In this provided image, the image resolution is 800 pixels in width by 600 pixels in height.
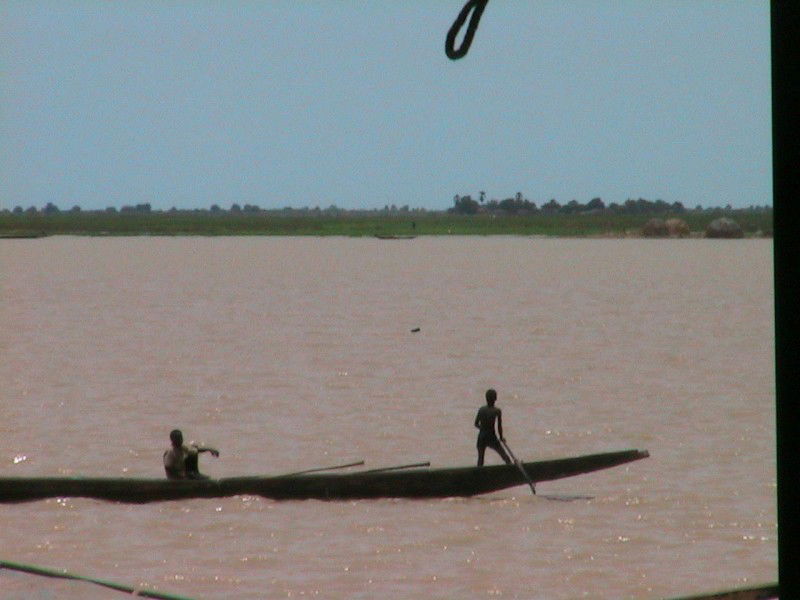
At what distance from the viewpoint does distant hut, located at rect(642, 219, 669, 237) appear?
17488cm

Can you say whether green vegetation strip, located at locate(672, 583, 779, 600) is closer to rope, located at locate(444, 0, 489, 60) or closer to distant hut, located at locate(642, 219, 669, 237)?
rope, located at locate(444, 0, 489, 60)

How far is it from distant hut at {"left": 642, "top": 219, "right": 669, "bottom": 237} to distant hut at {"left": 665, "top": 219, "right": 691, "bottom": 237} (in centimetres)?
67

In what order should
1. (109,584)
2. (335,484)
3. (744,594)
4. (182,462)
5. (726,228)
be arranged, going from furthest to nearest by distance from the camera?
(726,228) < (335,484) < (182,462) < (109,584) < (744,594)

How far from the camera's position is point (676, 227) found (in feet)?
567

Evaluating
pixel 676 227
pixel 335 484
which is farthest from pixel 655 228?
pixel 335 484

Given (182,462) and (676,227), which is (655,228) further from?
(182,462)

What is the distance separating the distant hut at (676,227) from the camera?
172m

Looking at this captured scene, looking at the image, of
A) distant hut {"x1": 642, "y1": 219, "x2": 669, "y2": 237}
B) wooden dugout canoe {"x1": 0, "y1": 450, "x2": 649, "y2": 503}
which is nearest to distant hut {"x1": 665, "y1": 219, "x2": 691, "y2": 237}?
distant hut {"x1": 642, "y1": 219, "x2": 669, "y2": 237}

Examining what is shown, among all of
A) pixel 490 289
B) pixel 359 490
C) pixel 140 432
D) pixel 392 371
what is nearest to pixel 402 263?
pixel 490 289

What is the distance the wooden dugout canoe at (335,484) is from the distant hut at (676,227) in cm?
15788

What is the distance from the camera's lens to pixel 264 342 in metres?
47.4

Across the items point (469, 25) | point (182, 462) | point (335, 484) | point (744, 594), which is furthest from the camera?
point (335, 484)

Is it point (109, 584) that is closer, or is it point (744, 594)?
point (744, 594)

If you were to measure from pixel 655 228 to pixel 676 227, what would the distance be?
134 inches
